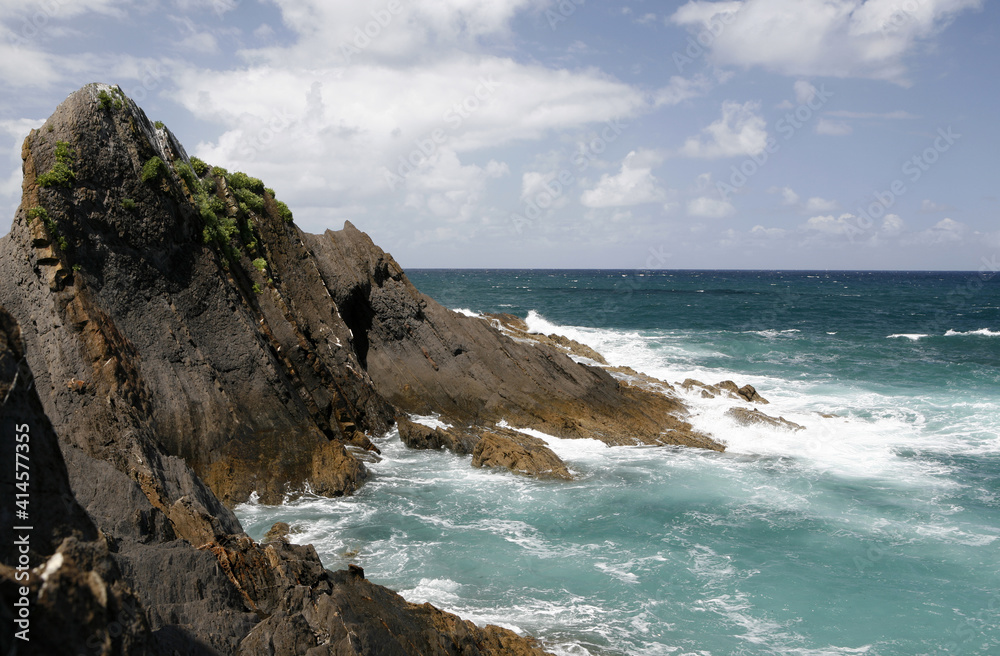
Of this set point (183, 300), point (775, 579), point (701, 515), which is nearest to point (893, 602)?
point (775, 579)

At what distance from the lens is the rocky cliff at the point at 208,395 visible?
4.95m

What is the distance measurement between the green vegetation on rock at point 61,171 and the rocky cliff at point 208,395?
35 millimetres

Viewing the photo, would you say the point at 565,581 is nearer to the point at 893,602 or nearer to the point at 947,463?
the point at 893,602

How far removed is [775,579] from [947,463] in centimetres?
1270

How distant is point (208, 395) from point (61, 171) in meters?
6.04

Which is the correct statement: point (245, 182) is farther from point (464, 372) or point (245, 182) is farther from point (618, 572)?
point (618, 572)

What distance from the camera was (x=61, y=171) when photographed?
15086 millimetres

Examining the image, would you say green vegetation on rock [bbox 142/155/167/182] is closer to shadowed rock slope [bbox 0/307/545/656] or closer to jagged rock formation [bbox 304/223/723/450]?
shadowed rock slope [bbox 0/307/545/656]

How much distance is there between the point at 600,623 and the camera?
1167cm

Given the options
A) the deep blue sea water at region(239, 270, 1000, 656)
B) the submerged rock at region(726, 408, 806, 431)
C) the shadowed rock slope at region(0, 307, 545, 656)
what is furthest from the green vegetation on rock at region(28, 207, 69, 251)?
the submerged rock at region(726, 408, 806, 431)

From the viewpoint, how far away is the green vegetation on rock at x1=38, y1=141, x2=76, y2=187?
14898 millimetres

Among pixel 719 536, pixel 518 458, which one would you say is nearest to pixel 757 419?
pixel 719 536

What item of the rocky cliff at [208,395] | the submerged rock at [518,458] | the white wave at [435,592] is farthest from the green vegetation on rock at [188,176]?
the white wave at [435,592]

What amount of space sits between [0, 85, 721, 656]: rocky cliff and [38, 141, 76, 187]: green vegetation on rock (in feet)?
0.12
